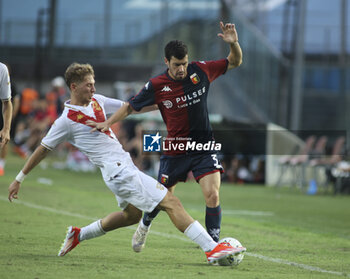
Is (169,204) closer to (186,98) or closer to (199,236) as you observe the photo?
(199,236)

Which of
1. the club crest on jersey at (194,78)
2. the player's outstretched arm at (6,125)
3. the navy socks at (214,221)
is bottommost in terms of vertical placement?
the navy socks at (214,221)

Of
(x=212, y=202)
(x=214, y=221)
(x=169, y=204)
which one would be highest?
(x=169, y=204)

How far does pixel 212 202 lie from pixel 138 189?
1.07 metres

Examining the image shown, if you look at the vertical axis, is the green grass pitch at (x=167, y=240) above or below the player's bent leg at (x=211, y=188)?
below

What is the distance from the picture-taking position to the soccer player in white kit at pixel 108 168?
22.2 ft

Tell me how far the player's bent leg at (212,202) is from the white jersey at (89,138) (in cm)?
97

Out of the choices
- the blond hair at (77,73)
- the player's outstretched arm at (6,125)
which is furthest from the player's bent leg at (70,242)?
the player's outstretched arm at (6,125)

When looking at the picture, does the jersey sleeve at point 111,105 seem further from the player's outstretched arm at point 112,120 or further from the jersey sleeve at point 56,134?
the jersey sleeve at point 56,134

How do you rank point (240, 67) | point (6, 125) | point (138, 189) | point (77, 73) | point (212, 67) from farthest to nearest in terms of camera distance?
1. point (240, 67)
2. point (6, 125)
3. point (212, 67)
4. point (77, 73)
5. point (138, 189)

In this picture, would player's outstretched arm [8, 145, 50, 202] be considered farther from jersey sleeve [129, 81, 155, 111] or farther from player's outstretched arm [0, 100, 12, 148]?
player's outstretched arm [0, 100, 12, 148]

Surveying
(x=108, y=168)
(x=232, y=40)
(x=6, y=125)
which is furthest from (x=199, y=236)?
(x=6, y=125)

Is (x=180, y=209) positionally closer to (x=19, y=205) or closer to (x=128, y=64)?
(x=19, y=205)

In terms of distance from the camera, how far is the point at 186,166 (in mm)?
7723

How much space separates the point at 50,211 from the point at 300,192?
997 centimetres
